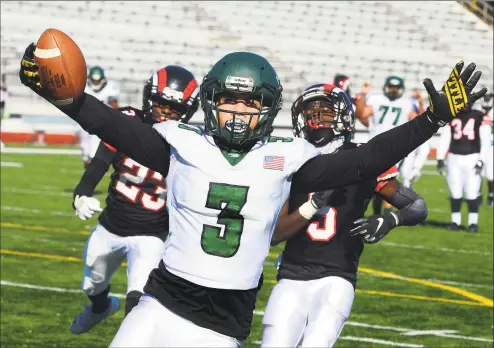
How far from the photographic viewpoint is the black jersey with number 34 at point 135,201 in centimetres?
664

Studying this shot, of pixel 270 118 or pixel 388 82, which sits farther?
pixel 388 82

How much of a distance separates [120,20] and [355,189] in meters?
25.6

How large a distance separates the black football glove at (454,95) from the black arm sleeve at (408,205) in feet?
6.28

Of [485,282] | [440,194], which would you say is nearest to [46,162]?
[440,194]

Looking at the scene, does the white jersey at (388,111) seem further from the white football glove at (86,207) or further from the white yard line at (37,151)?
the white yard line at (37,151)

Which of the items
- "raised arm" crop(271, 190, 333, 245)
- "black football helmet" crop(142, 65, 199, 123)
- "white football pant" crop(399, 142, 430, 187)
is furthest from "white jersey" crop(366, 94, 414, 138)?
"raised arm" crop(271, 190, 333, 245)

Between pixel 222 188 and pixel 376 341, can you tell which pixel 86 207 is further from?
pixel 376 341

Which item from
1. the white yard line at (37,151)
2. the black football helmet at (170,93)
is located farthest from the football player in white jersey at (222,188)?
the white yard line at (37,151)

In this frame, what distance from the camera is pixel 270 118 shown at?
4145 mm

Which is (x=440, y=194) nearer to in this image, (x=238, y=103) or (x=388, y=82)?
(x=388, y=82)

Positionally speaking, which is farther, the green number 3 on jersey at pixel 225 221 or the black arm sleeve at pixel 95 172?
the black arm sleeve at pixel 95 172

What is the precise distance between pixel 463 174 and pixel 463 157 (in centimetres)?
24

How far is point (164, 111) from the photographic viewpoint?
6621mm

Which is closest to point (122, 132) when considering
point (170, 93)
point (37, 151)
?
point (170, 93)
